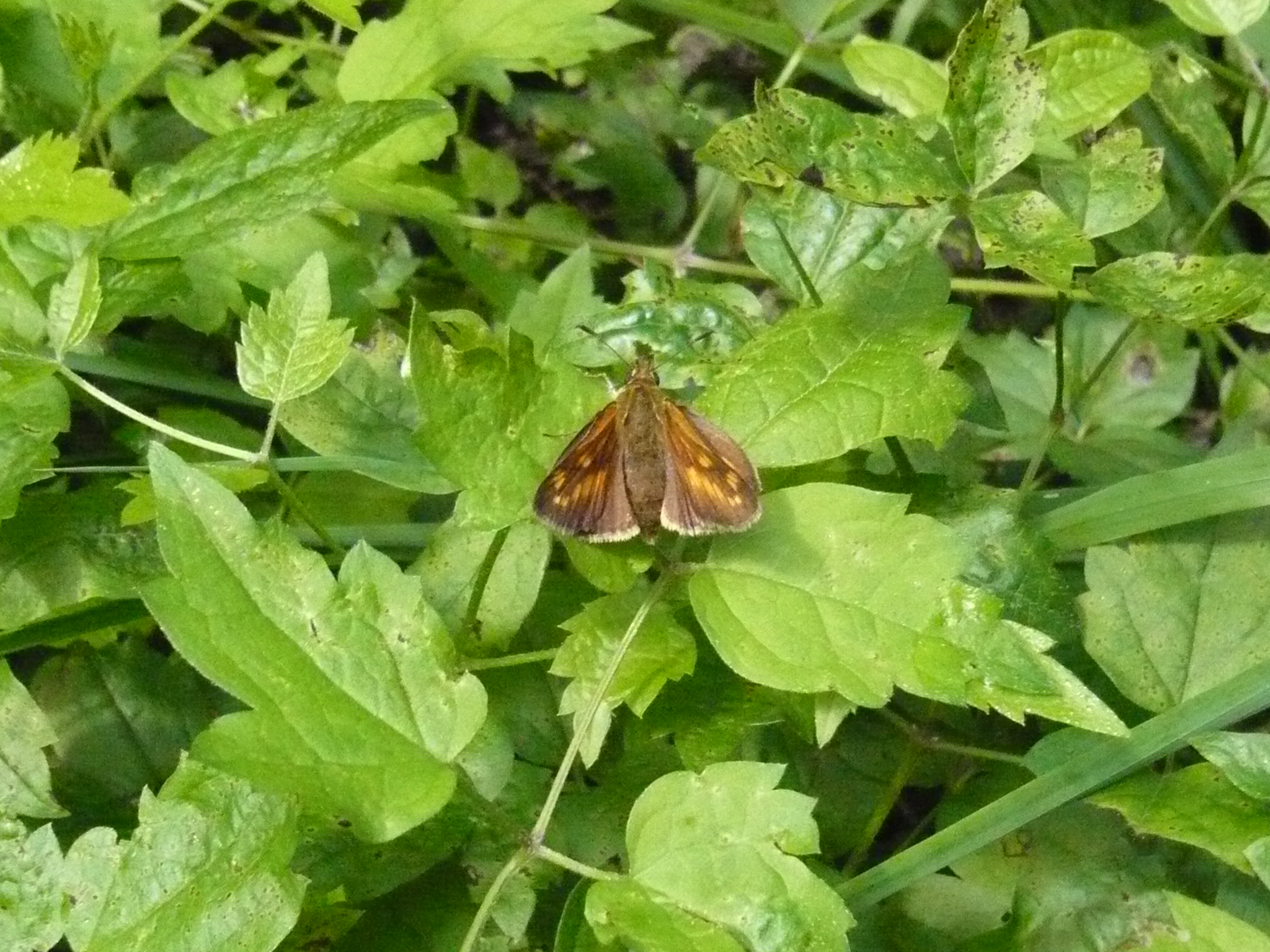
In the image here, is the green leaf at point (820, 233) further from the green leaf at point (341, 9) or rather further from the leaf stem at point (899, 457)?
the green leaf at point (341, 9)

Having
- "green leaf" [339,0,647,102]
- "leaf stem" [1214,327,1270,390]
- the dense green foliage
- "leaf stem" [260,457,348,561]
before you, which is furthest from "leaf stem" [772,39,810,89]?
"leaf stem" [260,457,348,561]

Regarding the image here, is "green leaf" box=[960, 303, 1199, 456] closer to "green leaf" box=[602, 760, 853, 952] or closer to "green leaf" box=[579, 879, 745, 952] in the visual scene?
"green leaf" box=[602, 760, 853, 952]

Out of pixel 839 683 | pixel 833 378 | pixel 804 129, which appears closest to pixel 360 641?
pixel 839 683

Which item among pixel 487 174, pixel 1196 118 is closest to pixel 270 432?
pixel 487 174

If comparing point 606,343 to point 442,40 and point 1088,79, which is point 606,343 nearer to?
point 442,40

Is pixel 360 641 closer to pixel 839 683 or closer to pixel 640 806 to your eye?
pixel 640 806

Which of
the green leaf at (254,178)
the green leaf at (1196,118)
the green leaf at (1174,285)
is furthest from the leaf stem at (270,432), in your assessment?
the green leaf at (1196,118)

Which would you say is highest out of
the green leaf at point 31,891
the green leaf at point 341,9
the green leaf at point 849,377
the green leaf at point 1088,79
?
the green leaf at point 341,9
